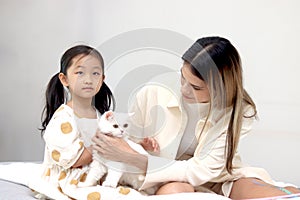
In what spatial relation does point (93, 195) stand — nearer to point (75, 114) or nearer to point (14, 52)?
point (75, 114)

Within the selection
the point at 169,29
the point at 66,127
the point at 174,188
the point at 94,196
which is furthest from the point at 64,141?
the point at 169,29

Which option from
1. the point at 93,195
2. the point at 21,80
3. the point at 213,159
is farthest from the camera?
the point at 21,80

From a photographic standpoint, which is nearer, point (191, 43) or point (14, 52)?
point (191, 43)

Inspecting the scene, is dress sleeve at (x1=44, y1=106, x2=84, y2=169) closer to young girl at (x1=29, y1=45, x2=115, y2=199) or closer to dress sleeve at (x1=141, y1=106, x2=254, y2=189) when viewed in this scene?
young girl at (x1=29, y1=45, x2=115, y2=199)

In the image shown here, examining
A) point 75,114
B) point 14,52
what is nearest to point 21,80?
point 14,52

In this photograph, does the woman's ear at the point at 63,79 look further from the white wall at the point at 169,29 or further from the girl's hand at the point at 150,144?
the white wall at the point at 169,29

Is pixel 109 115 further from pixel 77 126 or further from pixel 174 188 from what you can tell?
pixel 174 188

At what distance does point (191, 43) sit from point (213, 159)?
280 millimetres

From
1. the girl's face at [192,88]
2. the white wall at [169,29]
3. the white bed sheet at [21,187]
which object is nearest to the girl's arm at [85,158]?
the white bed sheet at [21,187]

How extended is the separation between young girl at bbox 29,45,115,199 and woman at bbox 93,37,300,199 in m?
0.04

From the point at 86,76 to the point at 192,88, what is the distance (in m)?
0.24

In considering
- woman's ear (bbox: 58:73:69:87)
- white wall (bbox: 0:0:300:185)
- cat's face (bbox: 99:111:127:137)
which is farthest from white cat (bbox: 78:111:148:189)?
white wall (bbox: 0:0:300:185)

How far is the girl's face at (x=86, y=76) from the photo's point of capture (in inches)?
39.9

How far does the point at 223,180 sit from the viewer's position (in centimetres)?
121
